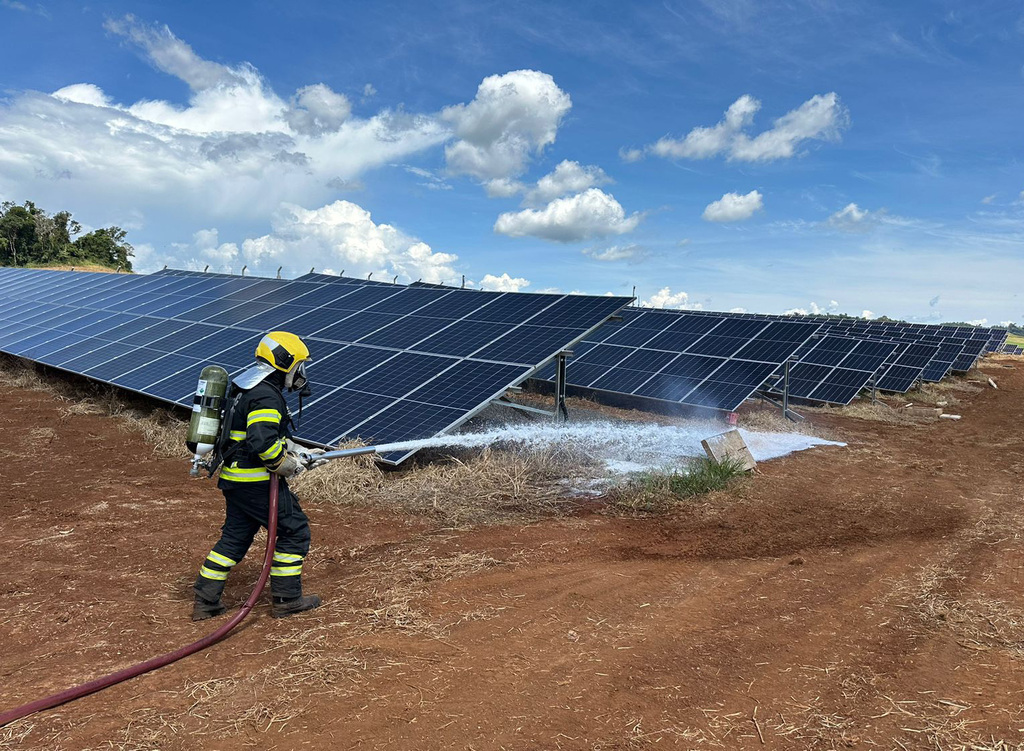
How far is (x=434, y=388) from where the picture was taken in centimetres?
987

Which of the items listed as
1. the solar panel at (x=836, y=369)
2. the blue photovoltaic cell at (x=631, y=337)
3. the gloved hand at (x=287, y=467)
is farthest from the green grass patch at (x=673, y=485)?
the blue photovoltaic cell at (x=631, y=337)

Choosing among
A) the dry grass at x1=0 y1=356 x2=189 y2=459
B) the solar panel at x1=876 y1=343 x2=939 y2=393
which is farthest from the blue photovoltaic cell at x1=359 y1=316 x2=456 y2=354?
the solar panel at x1=876 y1=343 x2=939 y2=393

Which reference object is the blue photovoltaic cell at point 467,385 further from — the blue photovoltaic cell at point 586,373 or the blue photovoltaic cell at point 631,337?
the blue photovoltaic cell at point 631,337

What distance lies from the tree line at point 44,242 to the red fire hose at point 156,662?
55095mm

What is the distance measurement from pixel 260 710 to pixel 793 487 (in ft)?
26.6

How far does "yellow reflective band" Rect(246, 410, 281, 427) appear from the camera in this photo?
4.56 metres

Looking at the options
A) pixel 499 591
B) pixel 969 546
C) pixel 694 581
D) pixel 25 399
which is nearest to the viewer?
pixel 499 591

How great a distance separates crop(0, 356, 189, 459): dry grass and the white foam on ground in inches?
179

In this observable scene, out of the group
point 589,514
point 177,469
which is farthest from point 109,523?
point 589,514

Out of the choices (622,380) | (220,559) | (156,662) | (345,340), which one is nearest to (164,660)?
(156,662)

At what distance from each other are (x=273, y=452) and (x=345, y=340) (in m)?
8.44

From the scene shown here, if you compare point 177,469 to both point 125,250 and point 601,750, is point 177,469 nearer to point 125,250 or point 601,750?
point 601,750

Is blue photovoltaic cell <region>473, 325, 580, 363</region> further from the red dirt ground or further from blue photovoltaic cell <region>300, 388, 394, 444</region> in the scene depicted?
the red dirt ground

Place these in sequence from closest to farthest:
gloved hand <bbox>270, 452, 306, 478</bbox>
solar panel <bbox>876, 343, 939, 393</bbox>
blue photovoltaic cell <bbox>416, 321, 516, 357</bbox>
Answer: gloved hand <bbox>270, 452, 306, 478</bbox>, blue photovoltaic cell <bbox>416, 321, 516, 357</bbox>, solar panel <bbox>876, 343, 939, 393</bbox>
